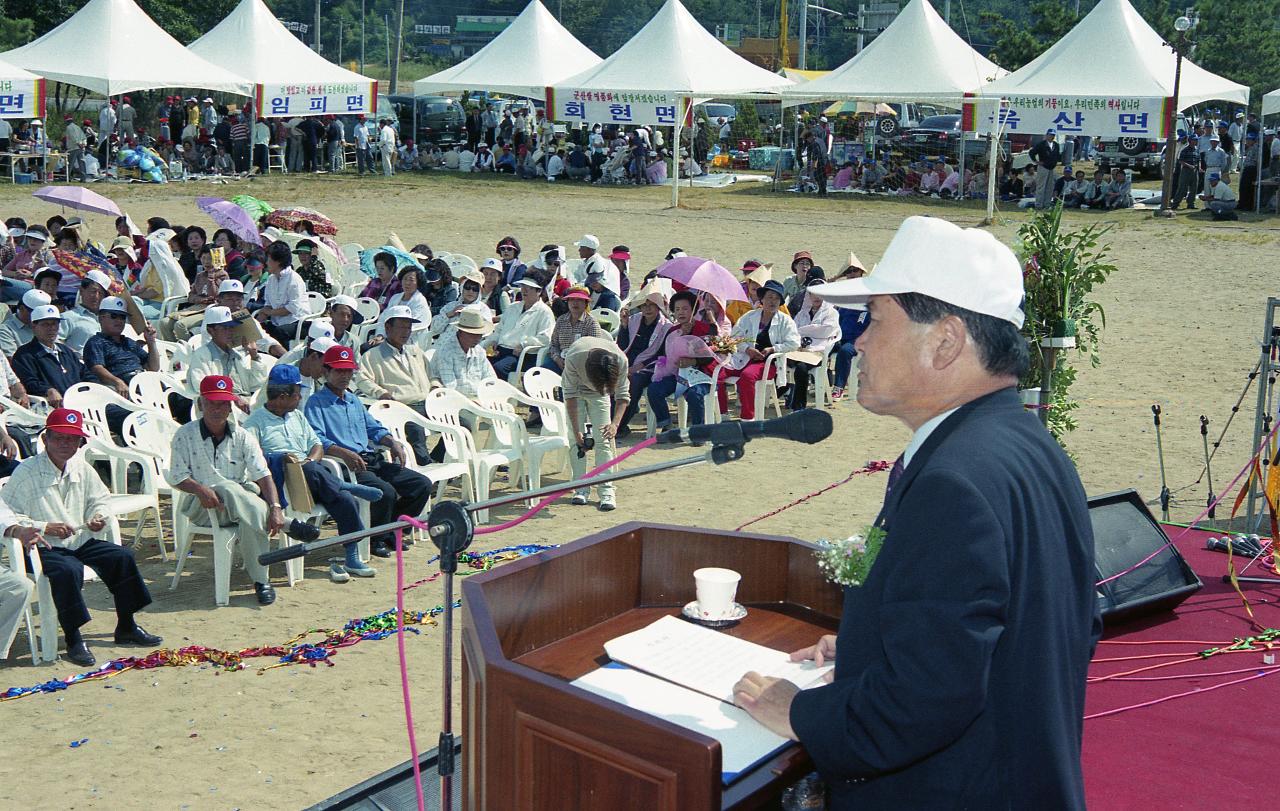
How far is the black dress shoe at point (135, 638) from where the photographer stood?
21.1 ft

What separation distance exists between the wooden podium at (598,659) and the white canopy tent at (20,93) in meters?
19.7

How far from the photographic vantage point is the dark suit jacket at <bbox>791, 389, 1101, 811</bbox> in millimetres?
2041

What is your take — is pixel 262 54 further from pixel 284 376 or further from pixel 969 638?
pixel 969 638

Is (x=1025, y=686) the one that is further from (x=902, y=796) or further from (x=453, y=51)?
(x=453, y=51)

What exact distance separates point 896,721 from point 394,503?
20.4ft

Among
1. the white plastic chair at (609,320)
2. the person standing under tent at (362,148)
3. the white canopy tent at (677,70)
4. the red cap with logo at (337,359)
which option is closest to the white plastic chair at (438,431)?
the red cap with logo at (337,359)

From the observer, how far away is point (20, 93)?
65.5ft

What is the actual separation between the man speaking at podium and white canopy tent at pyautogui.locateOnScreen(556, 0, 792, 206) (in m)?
23.0

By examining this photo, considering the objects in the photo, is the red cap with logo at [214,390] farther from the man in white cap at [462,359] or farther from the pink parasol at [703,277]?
the pink parasol at [703,277]

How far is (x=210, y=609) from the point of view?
700 centimetres

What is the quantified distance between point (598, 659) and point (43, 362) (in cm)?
790

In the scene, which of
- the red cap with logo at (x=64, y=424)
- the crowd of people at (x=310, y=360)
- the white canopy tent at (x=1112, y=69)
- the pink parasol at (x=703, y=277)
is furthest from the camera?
the white canopy tent at (x=1112, y=69)

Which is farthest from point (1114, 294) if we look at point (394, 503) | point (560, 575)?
point (560, 575)

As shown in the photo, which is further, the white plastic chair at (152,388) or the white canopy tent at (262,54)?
the white canopy tent at (262,54)
